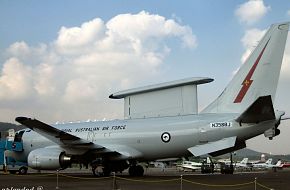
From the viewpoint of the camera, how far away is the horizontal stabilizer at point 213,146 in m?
21.0

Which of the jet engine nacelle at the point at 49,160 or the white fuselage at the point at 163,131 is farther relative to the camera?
the jet engine nacelle at the point at 49,160

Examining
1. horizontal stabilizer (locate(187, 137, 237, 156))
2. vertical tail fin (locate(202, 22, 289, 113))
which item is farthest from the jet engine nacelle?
vertical tail fin (locate(202, 22, 289, 113))

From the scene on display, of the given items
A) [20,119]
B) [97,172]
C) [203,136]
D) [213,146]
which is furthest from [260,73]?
[20,119]

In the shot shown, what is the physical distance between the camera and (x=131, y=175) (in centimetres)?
2659

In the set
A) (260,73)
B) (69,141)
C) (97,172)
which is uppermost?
(260,73)

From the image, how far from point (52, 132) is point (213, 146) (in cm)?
861

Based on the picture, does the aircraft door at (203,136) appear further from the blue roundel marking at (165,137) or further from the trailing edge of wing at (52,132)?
the trailing edge of wing at (52,132)

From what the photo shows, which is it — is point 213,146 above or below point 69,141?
below

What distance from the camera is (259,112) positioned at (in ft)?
63.8

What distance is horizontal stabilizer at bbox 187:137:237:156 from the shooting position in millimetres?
21047

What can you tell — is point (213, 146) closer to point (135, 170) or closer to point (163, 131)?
point (163, 131)

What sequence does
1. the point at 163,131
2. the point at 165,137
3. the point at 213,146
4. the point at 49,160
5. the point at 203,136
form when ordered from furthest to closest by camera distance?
the point at 163,131, the point at 165,137, the point at 49,160, the point at 203,136, the point at 213,146

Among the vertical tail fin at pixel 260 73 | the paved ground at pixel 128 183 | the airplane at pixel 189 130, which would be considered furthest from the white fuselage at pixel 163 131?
the paved ground at pixel 128 183

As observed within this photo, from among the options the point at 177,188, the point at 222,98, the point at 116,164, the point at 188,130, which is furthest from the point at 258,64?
the point at 116,164
